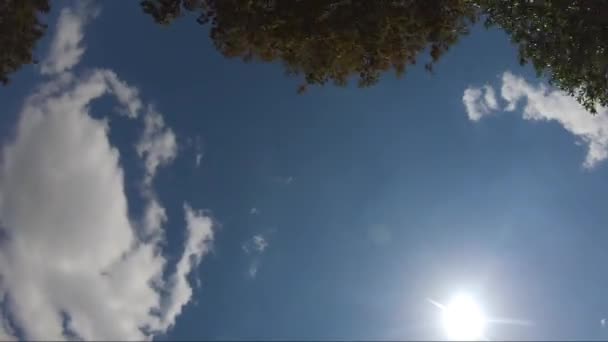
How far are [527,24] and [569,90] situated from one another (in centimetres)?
334

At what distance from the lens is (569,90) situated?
20641 millimetres

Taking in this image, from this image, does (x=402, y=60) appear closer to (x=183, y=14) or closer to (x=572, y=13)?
(x=572, y=13)

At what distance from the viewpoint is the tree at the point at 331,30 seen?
63.4 ft

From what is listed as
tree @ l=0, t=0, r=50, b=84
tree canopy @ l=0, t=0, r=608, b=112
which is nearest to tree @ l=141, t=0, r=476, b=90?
tree canopy @ l=0, t=0, r=608, b=112

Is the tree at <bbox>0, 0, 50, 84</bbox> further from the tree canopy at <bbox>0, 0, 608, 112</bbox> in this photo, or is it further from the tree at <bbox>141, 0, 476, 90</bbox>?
the tree at <bbox>141, 0, 476, 90</bbox>

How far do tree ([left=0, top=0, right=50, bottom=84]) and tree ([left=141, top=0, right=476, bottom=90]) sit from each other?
5688 millimetres

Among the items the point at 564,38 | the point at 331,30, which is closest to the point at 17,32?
the point at 331,30

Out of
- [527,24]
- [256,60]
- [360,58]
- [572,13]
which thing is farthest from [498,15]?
[256,60]

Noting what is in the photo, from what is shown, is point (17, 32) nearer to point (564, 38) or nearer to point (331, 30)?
point (331, 30)

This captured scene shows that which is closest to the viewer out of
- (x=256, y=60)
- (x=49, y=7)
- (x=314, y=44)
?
(x=314, y=44)

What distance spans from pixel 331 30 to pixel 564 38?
9249mm

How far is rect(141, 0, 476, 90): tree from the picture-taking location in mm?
19312

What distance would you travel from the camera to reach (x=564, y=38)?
63.1ft

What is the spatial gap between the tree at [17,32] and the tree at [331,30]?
5.69 metres
